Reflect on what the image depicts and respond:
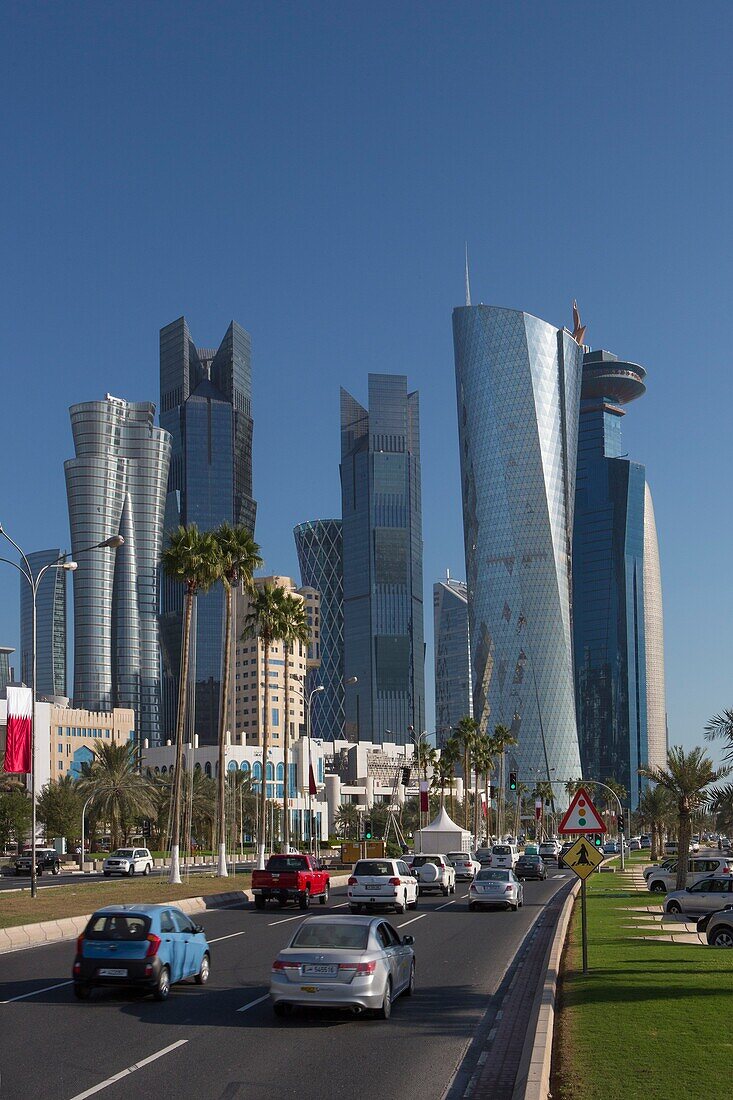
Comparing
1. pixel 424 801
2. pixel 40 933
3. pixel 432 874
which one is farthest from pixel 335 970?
pixel 424 801

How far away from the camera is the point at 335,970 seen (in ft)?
54.6

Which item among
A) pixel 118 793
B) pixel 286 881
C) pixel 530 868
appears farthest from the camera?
pixel 118 793

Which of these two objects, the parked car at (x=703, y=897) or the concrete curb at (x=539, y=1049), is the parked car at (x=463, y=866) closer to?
the parked car at (x=703, y=897)

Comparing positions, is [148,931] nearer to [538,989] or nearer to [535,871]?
[538,989]

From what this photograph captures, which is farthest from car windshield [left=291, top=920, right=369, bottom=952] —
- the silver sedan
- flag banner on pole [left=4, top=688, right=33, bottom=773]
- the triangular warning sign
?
flag banner on pole [left=4, top=688, right=33, bottom=773]

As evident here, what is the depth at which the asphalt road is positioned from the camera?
12625 millimetres

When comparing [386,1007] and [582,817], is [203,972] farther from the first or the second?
[582,817]

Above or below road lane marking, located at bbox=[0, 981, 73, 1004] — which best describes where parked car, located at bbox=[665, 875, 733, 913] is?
below

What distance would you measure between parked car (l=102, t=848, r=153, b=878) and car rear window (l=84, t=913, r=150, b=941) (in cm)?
5599

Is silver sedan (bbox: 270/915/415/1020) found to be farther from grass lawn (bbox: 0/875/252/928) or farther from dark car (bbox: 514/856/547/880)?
dark car (bbox: 514/856/547/880)

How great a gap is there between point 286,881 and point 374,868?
3.74m

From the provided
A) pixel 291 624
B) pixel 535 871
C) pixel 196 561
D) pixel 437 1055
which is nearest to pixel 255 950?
pixel 437 1055

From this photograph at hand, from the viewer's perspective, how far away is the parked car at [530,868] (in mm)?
69375

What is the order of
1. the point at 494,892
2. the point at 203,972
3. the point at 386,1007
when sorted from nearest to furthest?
1. the point at 386,1007
2. the point at 203,972
3. the point at 494,892
